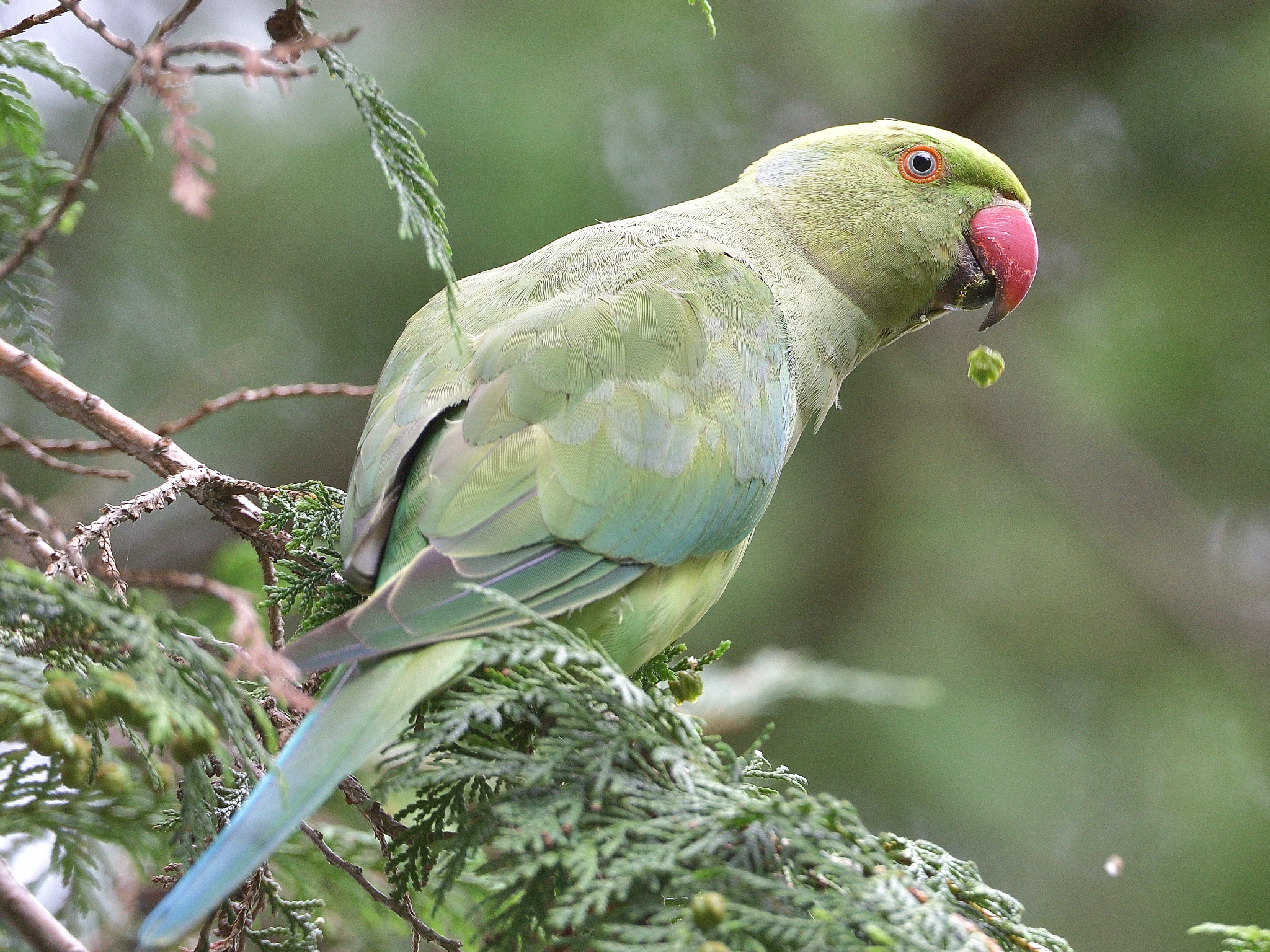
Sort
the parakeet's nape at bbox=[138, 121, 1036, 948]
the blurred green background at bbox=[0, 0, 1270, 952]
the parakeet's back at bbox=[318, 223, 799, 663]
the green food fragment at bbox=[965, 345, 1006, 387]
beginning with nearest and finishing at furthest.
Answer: the parakeet's nape at bbox=[138, 121, 1036, 948] → the parakeet's back at bbox=[318, 223, 799, 663] → the green food fragment at bbox=[965, 345, 1006, 387] → the blurred green background at bbox=[0, 0, 1270, 952]

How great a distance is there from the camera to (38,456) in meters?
1.59

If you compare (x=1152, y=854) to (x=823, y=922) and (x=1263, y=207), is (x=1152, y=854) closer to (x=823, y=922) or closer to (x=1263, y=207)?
(x=1263, y=207)

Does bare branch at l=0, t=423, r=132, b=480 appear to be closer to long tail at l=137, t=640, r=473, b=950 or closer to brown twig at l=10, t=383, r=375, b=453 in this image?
brown twig at l=10, t=383, r=375, b=453

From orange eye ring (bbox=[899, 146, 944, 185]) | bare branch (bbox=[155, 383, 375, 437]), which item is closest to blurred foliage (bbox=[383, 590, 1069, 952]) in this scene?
bare branch (bbox=[155, 383, 375, 437])

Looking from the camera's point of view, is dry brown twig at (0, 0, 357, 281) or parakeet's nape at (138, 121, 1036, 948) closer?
dry brown twig at (0, 0, 357, 281)

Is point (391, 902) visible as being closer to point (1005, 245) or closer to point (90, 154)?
point (90, 154)

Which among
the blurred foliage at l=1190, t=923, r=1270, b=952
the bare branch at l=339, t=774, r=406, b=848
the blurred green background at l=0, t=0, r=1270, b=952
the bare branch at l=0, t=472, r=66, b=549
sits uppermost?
the blurred green background at l=0, t=0, r=1270, b=952

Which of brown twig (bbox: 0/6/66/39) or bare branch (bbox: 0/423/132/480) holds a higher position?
brown twig (bbox: 0/6/66/39)

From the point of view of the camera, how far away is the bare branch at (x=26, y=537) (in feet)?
5.46

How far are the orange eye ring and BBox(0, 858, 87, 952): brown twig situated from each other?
2676 mm

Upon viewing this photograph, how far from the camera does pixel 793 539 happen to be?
6.21 m

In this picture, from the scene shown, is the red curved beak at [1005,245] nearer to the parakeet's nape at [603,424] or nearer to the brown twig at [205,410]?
the parakeet's nape at [603,424]

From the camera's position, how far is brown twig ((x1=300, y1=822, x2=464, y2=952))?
1.74m

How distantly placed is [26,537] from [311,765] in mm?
649
